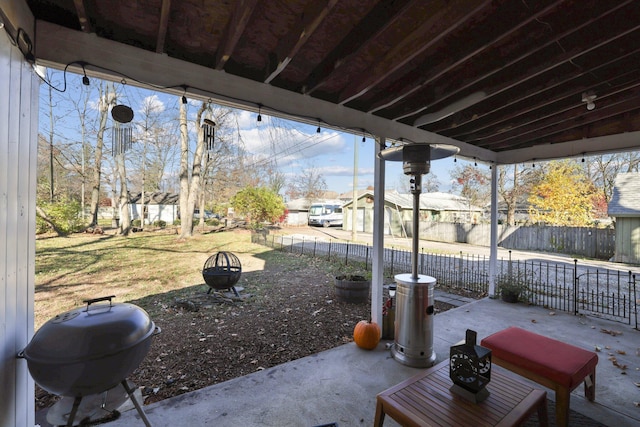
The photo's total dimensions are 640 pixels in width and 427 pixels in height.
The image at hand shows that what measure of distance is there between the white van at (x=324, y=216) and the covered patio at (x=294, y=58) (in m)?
18.4

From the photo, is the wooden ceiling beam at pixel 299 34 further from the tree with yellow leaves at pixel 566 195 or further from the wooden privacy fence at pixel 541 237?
the tree with yellow leaves at pixel 566 195

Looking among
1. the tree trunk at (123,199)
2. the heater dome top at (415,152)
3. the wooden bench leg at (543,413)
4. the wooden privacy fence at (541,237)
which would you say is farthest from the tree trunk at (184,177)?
the wooden privacy fence at (541,237)

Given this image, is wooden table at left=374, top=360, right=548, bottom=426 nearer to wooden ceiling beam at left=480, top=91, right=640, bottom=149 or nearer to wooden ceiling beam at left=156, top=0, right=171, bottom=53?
wooden ceiling beam at left=156, top=0, right=171, bottom=53

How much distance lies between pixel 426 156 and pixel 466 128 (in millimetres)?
1410

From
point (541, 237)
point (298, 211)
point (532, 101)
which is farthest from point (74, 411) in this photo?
point (298, 211)

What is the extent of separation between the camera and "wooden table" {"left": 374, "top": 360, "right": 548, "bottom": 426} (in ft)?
4.98

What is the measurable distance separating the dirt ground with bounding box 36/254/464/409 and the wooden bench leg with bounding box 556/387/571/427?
1.99 metres

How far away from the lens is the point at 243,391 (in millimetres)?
2365

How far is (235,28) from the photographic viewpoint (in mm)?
1688

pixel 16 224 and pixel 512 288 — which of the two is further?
pixel 512 288

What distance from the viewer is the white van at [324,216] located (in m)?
21.4

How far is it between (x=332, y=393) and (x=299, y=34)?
2.71m

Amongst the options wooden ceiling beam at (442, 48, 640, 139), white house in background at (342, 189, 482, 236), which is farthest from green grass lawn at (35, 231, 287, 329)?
white house in background at (342, 189, 482, 236)

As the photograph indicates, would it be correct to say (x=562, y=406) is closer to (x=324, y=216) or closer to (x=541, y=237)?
(x=541, y=237)
